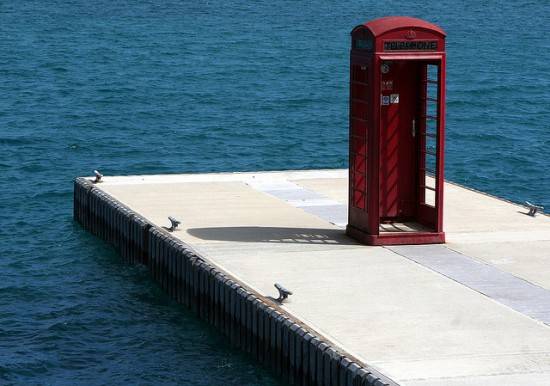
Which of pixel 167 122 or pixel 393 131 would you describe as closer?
pixel 393 131

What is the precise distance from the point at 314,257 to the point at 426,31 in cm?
393

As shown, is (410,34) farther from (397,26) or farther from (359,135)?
(359,135)

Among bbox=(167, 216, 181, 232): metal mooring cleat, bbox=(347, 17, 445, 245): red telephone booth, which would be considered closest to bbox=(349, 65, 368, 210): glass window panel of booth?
bbox=(347, 17, 445, 245): red telephone booth

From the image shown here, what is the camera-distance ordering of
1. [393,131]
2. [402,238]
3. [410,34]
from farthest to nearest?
[393,131] < [402,238] < [410,34]

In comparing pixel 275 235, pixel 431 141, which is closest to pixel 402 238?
pixel 275 235

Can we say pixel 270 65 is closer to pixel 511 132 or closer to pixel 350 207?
pixel 511 132

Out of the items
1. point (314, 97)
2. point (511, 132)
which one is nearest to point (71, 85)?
point (314, 97)

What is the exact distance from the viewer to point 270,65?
69750 mm

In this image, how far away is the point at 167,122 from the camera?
169 feet

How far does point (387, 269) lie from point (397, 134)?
126 inches

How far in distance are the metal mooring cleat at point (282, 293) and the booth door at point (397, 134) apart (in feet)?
15.9

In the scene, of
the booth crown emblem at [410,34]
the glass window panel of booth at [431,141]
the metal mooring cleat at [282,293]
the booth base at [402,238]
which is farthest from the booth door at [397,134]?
the metal mooring cleat at [282,293]

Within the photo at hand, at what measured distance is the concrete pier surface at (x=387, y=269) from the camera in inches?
709

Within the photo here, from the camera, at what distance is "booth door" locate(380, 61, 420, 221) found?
24.6 meters
